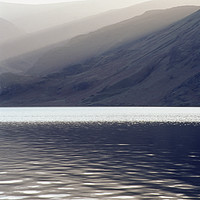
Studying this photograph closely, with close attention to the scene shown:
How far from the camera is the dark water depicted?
34.8 m

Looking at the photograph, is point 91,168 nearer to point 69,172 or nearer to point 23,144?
point 69,172

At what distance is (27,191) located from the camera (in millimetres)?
35688

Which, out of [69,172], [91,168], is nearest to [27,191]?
[69,172]

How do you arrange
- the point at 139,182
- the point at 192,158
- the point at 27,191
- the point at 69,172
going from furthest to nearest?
the point at 192,158, the point at 69,172, the point at 139,182, the point at 27,191

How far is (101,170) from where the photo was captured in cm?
4538

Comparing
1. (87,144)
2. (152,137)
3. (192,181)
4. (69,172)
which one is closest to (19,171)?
(69,172)

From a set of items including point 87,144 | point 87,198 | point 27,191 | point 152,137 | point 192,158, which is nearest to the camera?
point 87,198

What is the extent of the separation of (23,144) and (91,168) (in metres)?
29.8

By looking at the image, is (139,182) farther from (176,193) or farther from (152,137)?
(152,137)

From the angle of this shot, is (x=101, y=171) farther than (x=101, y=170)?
No

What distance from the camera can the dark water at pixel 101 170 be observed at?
34.8 m

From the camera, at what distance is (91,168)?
154 ft

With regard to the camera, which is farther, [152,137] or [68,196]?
[152,137]

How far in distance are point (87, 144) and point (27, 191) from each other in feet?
121
